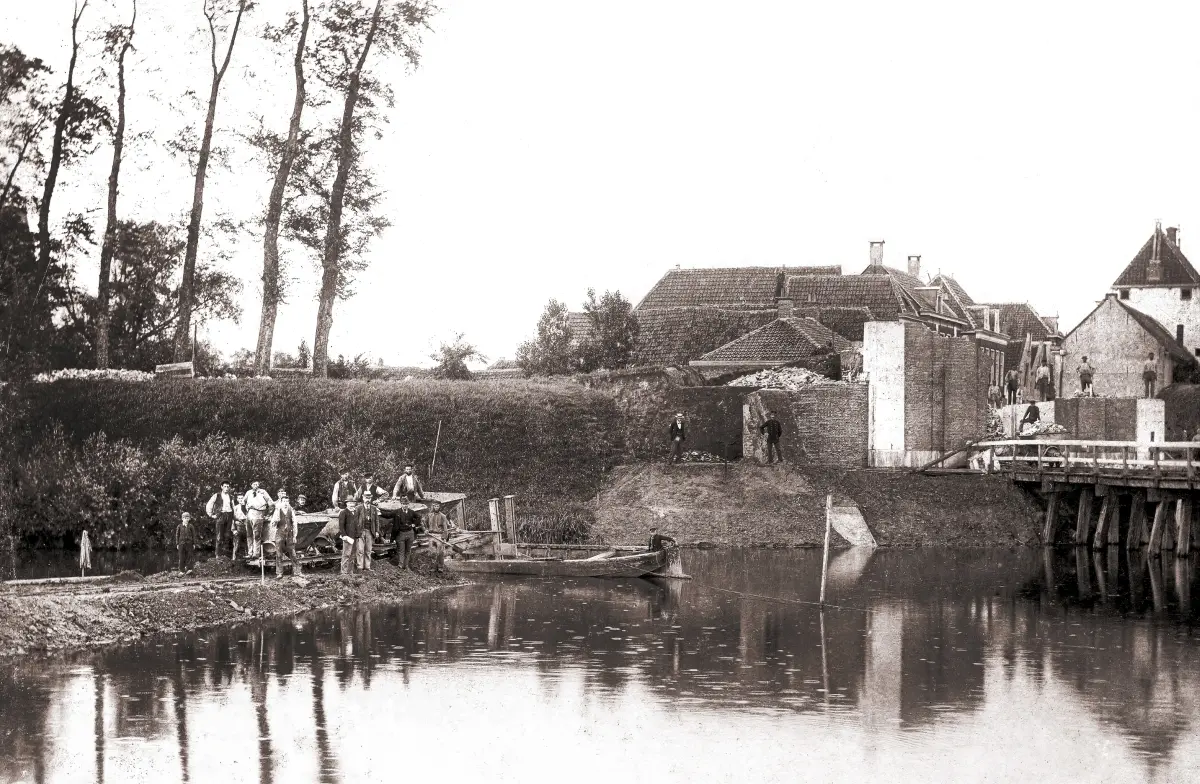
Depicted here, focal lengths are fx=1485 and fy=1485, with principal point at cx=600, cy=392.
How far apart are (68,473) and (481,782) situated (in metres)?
23.9

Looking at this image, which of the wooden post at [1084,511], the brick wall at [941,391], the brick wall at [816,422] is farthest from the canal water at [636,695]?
the brick wall at [941,391]

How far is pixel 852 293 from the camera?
201ft

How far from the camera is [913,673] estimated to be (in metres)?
20.2

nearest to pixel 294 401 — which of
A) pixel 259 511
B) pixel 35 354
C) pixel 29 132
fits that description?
pixel 35 354

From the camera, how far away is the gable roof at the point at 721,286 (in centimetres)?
6362

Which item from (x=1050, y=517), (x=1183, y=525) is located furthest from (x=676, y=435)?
(x=1183, y=525)

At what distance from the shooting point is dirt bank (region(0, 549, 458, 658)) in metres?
20.2

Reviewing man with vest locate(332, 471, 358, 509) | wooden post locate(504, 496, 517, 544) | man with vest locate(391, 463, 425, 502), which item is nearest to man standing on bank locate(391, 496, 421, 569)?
man with vest locate(391, 463, 425, 502)

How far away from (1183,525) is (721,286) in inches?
1189

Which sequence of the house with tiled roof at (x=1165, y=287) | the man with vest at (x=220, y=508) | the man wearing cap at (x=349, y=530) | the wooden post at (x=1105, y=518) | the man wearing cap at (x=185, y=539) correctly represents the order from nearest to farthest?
the man wearing cap at (x=349, y=530) → the man with vest at (x=220, y=508) → the man wearing cap at (x=185, y=539) → the wooden post at (x=1105, y=518) → the house with tiled roof at (x=1165, y=287)

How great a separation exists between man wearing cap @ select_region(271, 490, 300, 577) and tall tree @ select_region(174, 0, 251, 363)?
16.9 meters

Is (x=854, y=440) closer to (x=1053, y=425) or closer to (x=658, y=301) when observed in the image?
(x=1053, y=425)

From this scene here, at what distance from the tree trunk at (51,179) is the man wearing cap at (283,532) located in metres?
11.4

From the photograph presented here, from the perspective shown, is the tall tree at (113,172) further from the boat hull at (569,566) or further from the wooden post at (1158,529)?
the wooden post at (1158,529)
